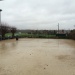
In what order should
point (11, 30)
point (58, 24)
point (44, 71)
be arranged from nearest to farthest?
1. point (44, 71)
2. point (11, 30)
3. point (58, 24)

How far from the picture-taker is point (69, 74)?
754 cm

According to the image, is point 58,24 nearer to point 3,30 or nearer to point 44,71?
point 3,30

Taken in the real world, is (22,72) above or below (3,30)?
below

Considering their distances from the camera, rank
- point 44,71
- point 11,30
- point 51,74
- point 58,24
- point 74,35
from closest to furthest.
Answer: point 51,74, point 44,71, point 74,35, point 11,30, point 58,24

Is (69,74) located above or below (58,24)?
below

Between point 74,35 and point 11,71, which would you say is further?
point 74,35

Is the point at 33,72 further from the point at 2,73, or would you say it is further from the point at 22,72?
the point at 2,73

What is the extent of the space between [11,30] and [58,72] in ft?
137

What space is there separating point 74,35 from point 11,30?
1932 centimetres

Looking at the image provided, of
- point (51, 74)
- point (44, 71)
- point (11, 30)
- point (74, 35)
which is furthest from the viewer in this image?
point (11, 30)

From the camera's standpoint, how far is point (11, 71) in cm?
812

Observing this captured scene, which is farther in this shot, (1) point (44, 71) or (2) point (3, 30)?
(2) point (3, 30)

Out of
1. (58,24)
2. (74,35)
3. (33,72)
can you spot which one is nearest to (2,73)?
(33,72)

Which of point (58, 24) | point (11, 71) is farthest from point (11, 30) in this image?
point (11, 71)
